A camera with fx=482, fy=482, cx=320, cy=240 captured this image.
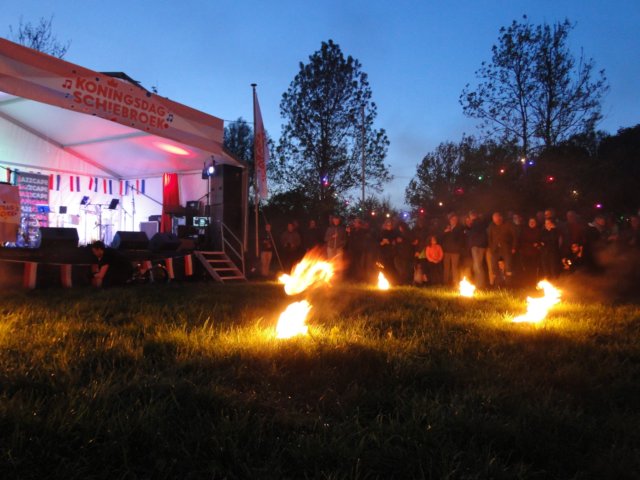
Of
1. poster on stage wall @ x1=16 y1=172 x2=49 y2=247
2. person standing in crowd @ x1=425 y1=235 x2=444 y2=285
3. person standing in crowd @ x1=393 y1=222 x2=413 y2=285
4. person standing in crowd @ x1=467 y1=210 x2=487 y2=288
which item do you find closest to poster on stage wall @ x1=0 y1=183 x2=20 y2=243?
poster on stage wall @ x1=16 y1=172 x2=49 y2=247

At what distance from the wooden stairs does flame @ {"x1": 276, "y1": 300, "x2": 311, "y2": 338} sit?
23.7 feet

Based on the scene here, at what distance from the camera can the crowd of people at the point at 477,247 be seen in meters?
9.86

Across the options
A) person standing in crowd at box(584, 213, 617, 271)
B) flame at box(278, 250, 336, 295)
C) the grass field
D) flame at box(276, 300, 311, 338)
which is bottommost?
the grass field

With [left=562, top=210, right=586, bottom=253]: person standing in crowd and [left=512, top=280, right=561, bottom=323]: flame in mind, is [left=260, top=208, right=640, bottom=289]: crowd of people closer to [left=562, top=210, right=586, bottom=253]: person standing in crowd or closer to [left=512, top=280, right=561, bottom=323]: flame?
[left=562, top=210, right=586, bottom=253]: person standing in crowd

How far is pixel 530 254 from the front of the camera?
33.8ft

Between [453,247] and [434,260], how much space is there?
0.64 metres

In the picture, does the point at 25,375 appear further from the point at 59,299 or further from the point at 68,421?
the point at 59,299

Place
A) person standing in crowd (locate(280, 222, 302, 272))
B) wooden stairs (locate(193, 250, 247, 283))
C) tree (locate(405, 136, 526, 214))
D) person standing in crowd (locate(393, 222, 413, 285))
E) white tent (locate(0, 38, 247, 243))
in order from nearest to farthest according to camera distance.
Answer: white tent (locate(0, 38, 247, 243)) → person standing in crowd (locate(393, 222, 413, 285)) → wooden stairs (locate(193, 250, 247, 283)) → person standing in crowd (locate(280, 222, 302, 272)) → tree (locate(405, 136, 526, 214))

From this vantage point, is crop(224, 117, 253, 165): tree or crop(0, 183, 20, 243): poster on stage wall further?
crop(224, 117, 253, 165): tree

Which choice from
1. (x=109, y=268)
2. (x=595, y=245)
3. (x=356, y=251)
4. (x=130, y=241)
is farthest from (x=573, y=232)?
(x=130, y=241)

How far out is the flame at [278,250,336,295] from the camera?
9236 millimetres

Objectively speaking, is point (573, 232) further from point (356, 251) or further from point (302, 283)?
point (302, 283)

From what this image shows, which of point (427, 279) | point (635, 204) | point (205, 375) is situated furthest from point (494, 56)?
point (205, 375)

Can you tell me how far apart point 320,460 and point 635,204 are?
24.2m
